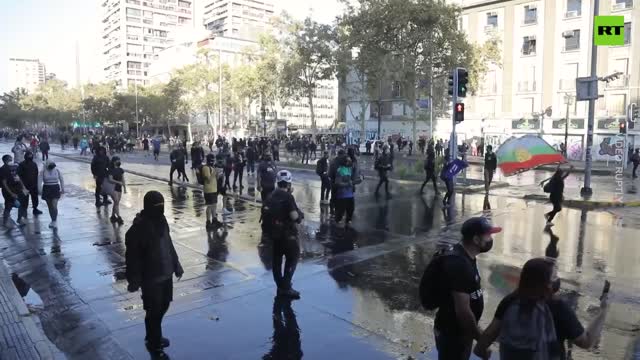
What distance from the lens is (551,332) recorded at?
8.93ft

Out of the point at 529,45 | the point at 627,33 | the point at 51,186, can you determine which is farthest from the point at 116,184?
the point at 529,45

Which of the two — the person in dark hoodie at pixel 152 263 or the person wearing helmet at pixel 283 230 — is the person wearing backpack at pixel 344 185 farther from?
the person in dark hoodie at pixel 152 263

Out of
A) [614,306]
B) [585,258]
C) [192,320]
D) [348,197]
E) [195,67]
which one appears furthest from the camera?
[195,67]

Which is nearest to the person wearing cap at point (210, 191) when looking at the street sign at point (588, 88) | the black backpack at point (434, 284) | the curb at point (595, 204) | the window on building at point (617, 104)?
the black backpack at point (434, 284)

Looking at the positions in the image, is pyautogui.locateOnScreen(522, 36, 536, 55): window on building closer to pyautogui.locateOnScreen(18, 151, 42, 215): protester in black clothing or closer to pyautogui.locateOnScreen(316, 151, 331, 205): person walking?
pyautogui.locateOnScreen(316, 151, 331, 205): person walking

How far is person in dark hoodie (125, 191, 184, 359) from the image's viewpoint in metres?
4.86

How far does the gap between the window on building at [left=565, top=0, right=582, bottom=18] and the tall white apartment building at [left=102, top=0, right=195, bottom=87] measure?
106 meters

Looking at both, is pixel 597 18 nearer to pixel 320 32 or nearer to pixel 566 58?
pixel 320 32

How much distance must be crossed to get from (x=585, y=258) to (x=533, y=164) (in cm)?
608

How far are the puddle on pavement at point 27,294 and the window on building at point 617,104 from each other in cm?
4135

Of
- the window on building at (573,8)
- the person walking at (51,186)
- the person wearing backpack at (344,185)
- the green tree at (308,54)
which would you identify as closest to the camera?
the person walking at (51,186)

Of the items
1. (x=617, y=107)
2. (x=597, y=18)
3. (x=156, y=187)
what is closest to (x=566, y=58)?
(x=617, y=107)

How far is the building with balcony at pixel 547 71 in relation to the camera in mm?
38844

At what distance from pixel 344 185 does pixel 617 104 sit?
3609 centimetres
